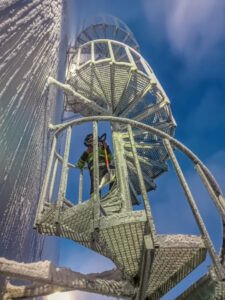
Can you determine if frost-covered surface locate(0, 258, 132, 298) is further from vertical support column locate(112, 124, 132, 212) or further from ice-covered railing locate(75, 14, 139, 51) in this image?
ice-covered railing locate(75, 14, 139, 51)

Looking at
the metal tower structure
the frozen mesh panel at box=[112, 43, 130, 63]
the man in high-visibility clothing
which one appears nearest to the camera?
the metal tower structure

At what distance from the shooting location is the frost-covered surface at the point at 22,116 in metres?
2.39

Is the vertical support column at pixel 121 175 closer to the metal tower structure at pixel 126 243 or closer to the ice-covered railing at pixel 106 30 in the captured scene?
the metal tower structure at pixel 126 243

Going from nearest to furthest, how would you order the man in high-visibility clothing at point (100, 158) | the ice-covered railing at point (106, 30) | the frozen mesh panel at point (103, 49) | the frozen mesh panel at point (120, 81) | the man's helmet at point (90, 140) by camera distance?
the man in high-visibility clothing at point (100, 158) < the man's helmet at point (90, 140) < the frozen mesh panel at point (120, 81) < the frozen mesh panel at point (103, 49) < the ice-covered railing at point (106, 30)

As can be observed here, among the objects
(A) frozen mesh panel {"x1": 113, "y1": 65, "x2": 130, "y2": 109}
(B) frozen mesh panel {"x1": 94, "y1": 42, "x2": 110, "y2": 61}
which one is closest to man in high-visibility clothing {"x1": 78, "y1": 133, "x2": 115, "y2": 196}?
(A) frozen mesh panel {"x1": 113, "y1": 65, "x2": 130, "y2": 109}

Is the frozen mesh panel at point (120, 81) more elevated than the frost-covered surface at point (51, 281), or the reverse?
the frozen mesh panel at point (120, 81)

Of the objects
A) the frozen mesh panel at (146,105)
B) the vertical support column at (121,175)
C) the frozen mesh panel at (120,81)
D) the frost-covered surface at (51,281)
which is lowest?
the frost-covered surface at (51,281)

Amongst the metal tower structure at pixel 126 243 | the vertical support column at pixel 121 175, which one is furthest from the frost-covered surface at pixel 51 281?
the vertical support column at pixel 121 175

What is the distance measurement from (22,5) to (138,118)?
350cm

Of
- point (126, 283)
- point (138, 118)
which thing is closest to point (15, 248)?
point (126, 283)

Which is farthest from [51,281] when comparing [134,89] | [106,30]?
[106,30]

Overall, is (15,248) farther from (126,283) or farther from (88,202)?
(126,283)

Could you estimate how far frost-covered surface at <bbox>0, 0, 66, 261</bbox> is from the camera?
239 centimetres

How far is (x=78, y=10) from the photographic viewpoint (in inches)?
297
